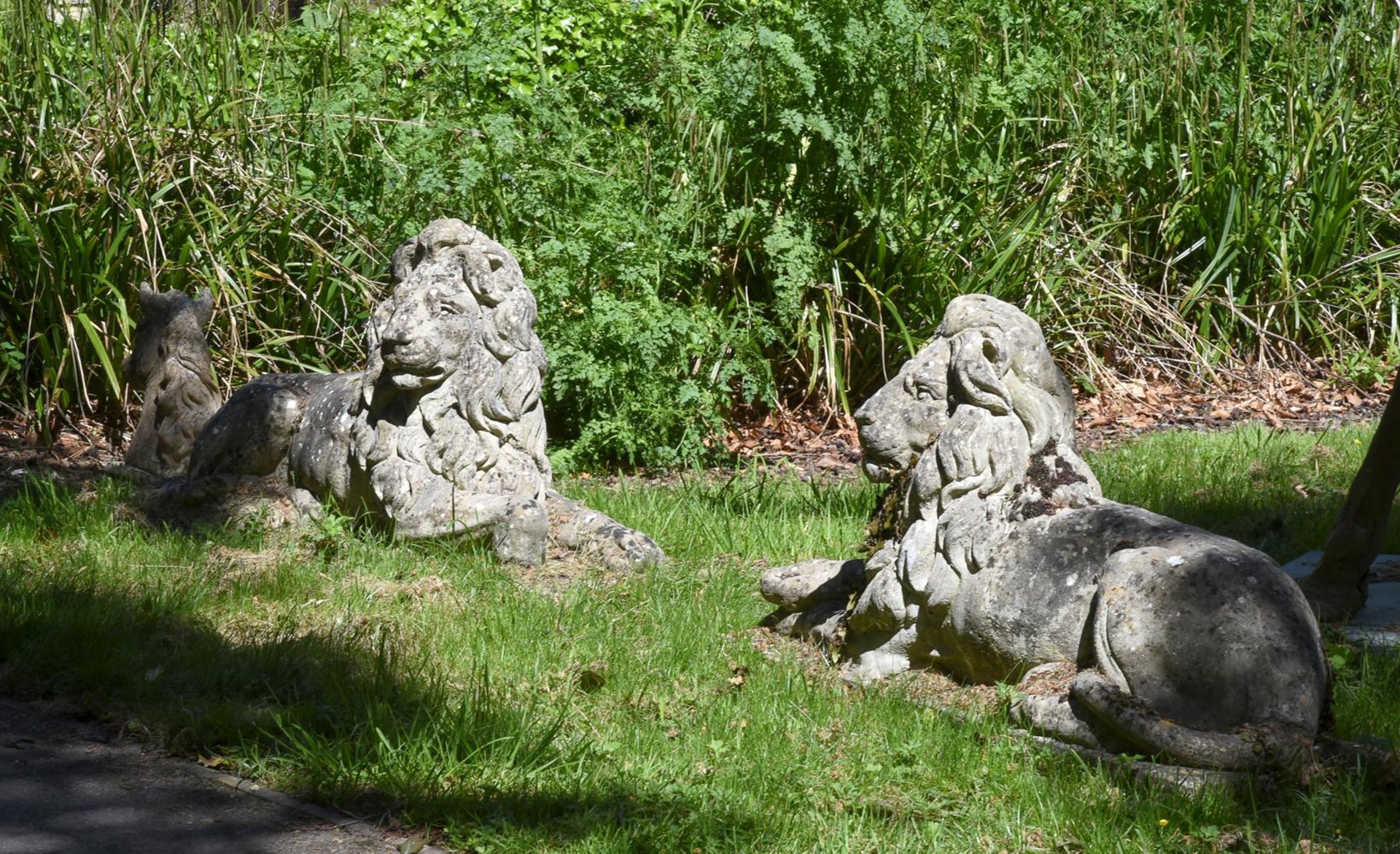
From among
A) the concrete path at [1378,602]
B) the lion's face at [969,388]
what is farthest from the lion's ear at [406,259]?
the concrete path at [1378,602]

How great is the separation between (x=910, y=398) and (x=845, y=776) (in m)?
1.40

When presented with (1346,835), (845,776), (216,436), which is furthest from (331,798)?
(216,436)

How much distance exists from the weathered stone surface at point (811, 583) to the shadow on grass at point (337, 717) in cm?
131

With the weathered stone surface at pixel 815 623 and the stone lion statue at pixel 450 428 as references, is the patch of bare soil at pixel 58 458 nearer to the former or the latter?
the stone lion statue at pixel 450 428

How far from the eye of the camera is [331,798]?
4.19 m

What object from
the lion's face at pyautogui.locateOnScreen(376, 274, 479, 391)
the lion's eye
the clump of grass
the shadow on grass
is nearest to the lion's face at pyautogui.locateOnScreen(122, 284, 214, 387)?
the clump of grass

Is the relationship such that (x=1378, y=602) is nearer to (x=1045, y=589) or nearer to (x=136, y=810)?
(x=1045, y=589)

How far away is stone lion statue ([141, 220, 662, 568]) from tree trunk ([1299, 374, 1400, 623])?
2.78 meters

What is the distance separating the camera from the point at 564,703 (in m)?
4.79

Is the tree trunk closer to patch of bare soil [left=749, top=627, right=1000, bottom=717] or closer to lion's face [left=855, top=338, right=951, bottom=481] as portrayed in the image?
patch of bare soil [left=749, top=627, right=1000, bottom=717]

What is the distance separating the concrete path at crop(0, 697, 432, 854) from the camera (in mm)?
3936

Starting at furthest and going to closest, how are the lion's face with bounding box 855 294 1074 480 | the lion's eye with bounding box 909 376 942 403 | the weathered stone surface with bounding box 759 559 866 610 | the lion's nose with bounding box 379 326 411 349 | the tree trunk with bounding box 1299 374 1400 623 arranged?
the lion's nose with bounding box 379 326 411 349 → the tree trunk with bounding box 1299 374 1400 623 → the weathered stone surface with bounding box 759 559 866 610 → the lion's eye with bounding box 909 376 942 403 → the lion's face with bounding box 855 294 1074 480

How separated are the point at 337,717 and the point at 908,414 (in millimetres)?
2138

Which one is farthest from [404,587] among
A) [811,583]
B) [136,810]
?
[136,810]
